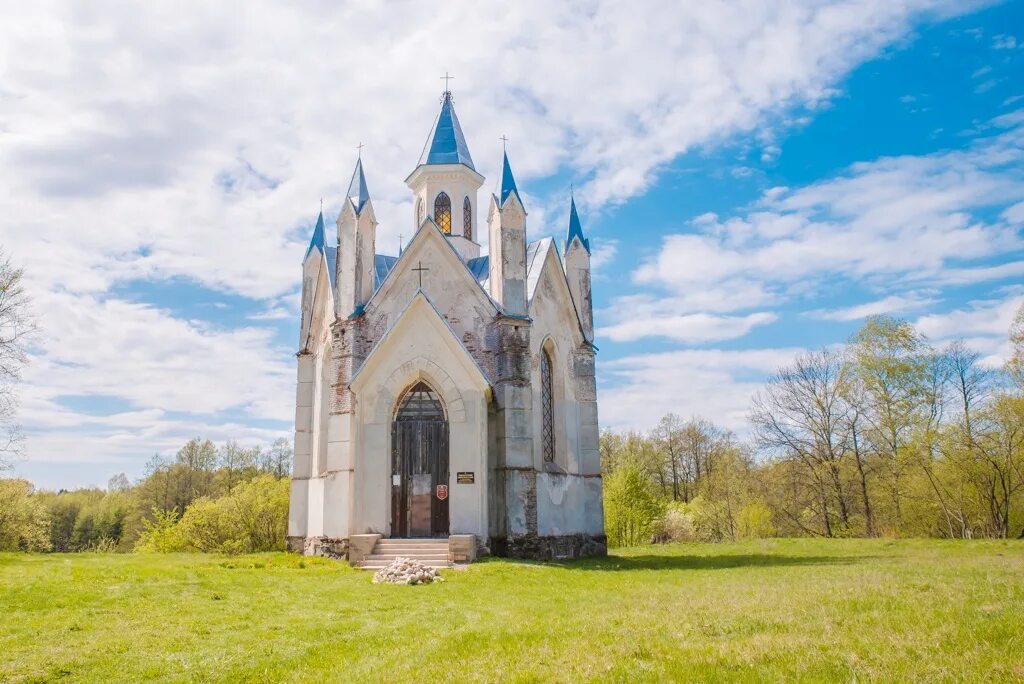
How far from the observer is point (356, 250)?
922 inches

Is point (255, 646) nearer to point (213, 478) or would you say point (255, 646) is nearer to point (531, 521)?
point (531, 521)

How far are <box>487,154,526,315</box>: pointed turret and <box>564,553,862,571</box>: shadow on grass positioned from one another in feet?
25.3

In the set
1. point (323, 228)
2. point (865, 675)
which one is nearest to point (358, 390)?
point (323, 228)

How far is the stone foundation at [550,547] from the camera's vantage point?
2075cm

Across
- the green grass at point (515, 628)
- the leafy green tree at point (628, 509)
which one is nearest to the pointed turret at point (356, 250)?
the green grass at point (515, 628)

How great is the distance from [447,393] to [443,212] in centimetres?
1035

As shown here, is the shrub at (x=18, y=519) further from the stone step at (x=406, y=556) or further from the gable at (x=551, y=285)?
the gable at (x=551, y=285)

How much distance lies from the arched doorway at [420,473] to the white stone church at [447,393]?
40 millimetres

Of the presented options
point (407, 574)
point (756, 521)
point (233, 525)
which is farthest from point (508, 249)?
point (756, 521)

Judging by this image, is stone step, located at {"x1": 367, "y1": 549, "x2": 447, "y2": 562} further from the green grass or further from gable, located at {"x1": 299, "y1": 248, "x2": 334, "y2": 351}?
gable, located at {"x1": 299, "y1": 248, "x2": 334, "y2": 351}

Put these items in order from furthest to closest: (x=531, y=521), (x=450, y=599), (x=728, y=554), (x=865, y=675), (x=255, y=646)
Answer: (x=728, y=554)
(x=531, y=521)
(x=450, y=599)
(x=255, y=646)
(x=865, y=675)

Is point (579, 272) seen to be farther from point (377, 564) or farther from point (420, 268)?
point (377, 564)

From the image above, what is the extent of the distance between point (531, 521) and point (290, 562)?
258 inches

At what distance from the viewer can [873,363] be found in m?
34.5
